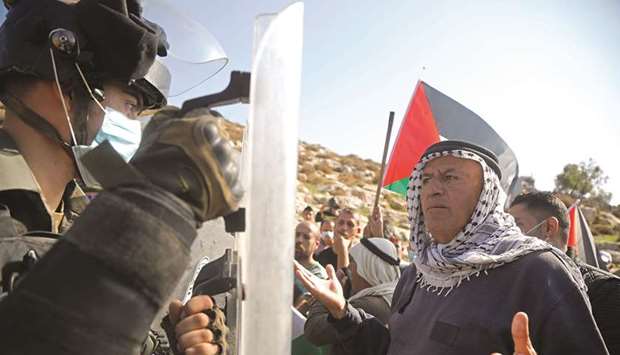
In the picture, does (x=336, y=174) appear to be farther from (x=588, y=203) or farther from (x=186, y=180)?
(x=186, y=180)

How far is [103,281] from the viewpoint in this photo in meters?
0.63

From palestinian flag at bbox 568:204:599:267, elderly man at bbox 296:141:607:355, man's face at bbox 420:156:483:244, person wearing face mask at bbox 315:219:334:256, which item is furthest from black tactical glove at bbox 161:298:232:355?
palestinian flag at bbox 568:204:599:267

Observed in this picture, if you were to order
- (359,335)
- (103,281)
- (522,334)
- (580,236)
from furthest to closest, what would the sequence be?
(580,236), (359,335), (522,334), (103,281)

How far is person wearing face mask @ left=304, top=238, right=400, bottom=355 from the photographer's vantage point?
100 inches

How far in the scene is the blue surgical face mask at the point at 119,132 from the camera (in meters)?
1.63

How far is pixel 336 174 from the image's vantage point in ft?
127

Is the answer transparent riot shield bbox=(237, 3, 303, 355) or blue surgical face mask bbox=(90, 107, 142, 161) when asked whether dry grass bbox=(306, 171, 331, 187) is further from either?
transparent riot shield bbox=(237, 3, 303, 355)

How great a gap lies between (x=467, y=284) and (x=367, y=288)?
143 centimetres

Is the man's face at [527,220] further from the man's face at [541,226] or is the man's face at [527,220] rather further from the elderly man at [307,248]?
the elderly man at [307,248]

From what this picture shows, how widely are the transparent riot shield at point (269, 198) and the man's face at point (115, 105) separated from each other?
37.8 inches

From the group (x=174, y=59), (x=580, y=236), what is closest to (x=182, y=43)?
(x=174, y=59)

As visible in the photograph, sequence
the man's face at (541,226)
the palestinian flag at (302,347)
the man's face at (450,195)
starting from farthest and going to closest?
the man's face at (541,226)
the palestinian flag at (302,347)
the man's face at (450,195)

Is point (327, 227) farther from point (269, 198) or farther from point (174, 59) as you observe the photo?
point (269, 198)

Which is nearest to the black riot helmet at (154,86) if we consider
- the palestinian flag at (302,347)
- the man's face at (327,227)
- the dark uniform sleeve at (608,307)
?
the palestinian flag at (302,347)
